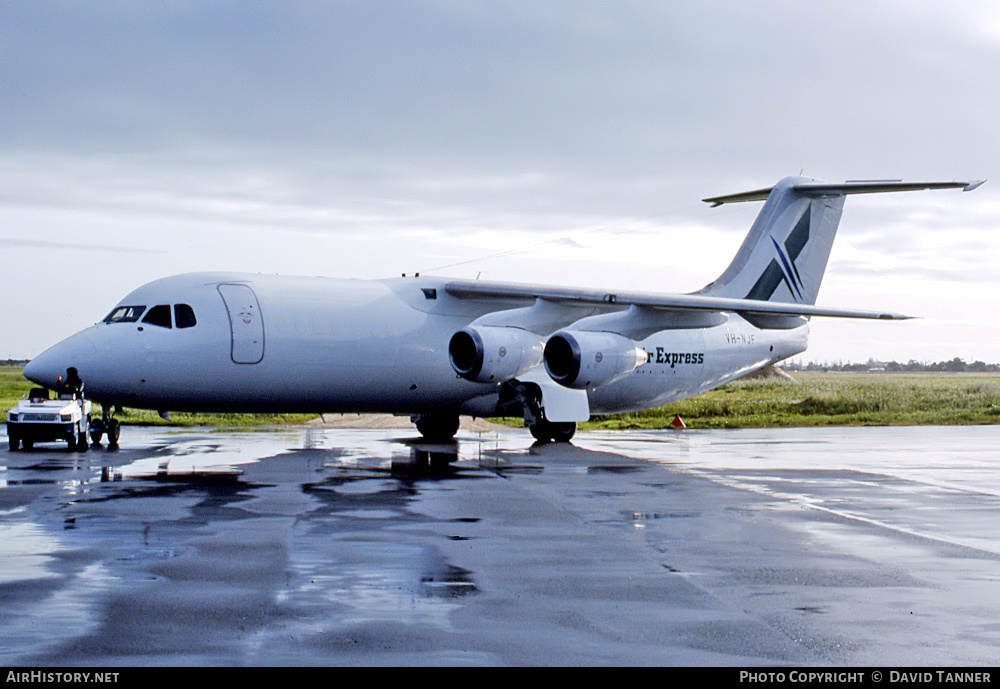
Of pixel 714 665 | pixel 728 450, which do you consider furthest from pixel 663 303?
pixel 714 665

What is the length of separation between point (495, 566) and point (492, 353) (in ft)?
45.6

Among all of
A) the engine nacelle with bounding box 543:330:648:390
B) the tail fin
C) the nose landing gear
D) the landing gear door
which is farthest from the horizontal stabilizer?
the nose landing gear

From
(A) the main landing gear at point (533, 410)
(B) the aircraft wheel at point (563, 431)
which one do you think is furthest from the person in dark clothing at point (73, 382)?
(B) the aircraft wheel at point (563, 431)

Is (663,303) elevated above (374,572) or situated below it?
above

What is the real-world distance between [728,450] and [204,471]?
10.3 meters

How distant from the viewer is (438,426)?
25.7 m

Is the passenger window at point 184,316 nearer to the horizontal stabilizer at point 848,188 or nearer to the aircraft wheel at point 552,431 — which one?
the aircraft wheel at point 552,431

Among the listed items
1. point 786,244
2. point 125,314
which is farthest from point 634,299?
point 125,314

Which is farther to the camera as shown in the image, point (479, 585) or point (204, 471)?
point (204, 471)

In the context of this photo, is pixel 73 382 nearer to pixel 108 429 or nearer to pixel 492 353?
pixel 108 429

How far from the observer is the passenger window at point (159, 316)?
2047 cm

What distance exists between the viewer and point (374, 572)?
311 inches

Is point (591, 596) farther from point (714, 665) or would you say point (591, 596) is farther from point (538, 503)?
point (538, 503)
